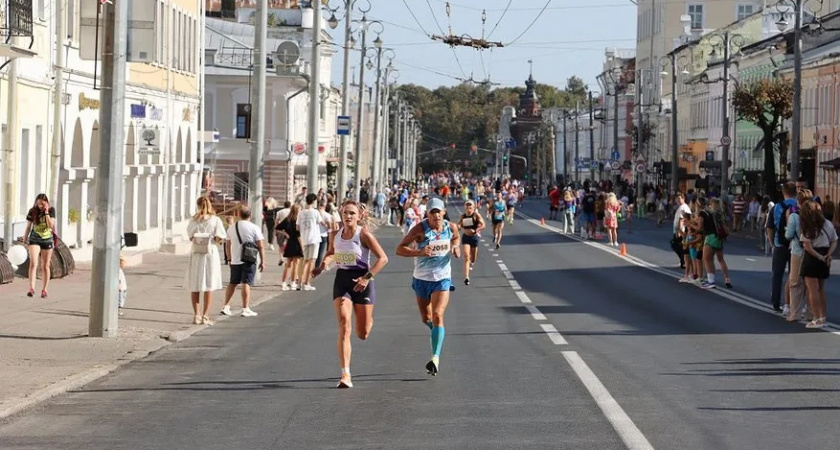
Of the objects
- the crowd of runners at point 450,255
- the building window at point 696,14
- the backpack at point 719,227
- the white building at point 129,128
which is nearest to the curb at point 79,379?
the crowd of runners at point 450,255

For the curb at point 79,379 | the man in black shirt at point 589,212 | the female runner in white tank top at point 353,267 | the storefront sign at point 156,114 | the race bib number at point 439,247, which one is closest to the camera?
the curb at point 79,379

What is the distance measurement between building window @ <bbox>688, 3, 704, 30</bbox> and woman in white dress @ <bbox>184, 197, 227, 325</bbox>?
109m

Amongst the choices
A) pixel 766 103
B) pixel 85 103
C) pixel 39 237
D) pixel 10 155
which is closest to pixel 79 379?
pixel 39 237

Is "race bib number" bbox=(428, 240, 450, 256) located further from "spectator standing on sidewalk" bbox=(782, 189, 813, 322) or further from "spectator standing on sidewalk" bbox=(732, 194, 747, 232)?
"spectator standing on sidewalk" bbox=(732, 194, 747, 232)

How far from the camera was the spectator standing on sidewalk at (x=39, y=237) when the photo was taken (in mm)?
24281

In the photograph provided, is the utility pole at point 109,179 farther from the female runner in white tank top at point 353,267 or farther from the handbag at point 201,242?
the female runner in white tank top at point 353,267

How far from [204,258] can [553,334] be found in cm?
491

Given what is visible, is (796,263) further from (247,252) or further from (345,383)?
(345,383)

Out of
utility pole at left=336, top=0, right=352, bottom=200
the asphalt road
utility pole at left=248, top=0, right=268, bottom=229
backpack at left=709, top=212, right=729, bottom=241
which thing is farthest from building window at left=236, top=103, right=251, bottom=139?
the asphalt road

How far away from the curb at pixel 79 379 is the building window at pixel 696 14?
361 feet

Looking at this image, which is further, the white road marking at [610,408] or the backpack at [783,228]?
the backpack at [783,228]

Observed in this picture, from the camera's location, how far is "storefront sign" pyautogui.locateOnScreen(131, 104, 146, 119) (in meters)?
39.8

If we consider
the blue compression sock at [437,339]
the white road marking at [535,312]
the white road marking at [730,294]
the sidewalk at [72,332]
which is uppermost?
the blue compression sock at [437,339]

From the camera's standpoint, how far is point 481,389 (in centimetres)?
1346
